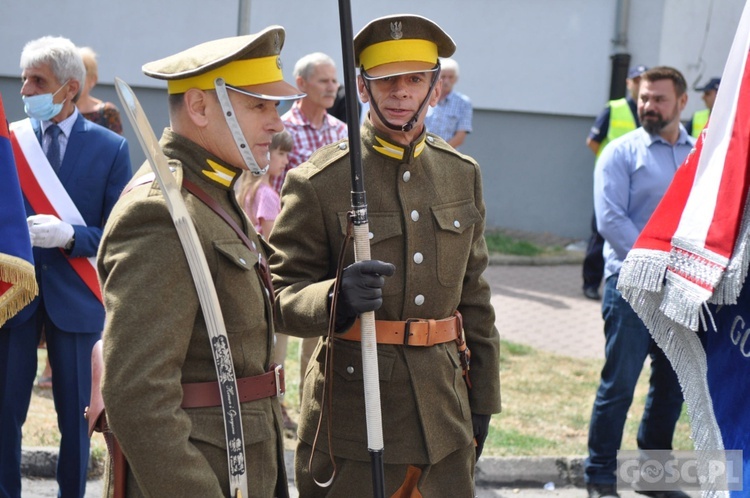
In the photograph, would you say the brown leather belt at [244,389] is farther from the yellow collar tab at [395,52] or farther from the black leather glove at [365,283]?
the yellow collar tab at [395,52]

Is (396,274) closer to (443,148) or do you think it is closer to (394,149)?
(394,149)

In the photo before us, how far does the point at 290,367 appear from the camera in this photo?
692 centimetres

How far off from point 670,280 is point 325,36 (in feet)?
28.9

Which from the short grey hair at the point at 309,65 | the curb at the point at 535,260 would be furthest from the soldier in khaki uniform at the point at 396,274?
the curb at the point at 535,260

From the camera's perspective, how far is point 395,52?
325 cm

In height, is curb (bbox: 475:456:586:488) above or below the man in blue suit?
below

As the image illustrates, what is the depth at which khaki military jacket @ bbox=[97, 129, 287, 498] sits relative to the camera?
226 centimetres

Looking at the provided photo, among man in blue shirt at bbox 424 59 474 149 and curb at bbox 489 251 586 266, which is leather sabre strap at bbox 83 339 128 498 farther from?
curb at bbox 489 251 586 266

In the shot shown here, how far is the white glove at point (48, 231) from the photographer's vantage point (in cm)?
407

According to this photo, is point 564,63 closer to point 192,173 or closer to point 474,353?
point 474,353

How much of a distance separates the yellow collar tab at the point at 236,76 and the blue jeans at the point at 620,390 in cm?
272

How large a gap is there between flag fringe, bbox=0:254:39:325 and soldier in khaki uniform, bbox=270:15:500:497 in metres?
1.03

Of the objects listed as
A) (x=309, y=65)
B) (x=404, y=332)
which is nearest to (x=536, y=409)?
(x=309, y=65)

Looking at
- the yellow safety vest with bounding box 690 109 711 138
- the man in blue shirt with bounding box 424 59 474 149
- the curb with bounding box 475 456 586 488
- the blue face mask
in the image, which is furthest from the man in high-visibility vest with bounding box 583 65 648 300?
the blue face mask
